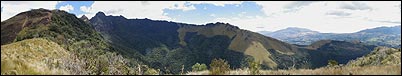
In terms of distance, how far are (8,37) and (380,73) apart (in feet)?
626

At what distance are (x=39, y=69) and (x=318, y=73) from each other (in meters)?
10.5

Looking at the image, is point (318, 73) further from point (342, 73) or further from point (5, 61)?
point (5, 61)

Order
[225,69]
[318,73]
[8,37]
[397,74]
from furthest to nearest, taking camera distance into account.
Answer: [8,37] → [225,69] → [318,73] → [397,74]

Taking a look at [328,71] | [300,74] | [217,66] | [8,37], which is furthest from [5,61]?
[8,37]

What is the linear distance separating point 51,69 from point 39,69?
0.57 m

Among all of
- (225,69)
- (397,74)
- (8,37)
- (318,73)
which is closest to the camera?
(397,74)

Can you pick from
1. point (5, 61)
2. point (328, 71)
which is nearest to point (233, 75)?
point (328, 71)

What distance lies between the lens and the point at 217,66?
59.1 feet

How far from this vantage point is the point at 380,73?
16188 mm

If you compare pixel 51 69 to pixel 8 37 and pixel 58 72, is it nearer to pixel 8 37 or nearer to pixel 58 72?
pixel 58 72

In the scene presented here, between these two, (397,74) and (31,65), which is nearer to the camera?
(397,74)

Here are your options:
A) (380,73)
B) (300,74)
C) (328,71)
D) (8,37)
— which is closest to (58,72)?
(300,74)

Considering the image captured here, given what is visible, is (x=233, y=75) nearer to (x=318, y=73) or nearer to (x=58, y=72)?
(x=318, y=73)

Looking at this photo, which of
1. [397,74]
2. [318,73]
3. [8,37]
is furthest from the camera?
Answer: [8,37]
